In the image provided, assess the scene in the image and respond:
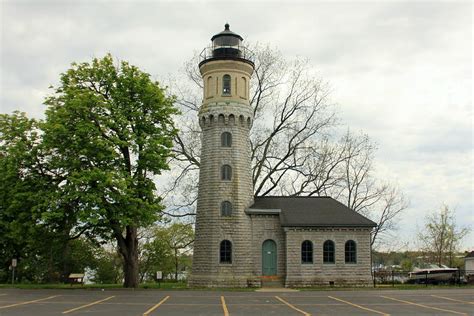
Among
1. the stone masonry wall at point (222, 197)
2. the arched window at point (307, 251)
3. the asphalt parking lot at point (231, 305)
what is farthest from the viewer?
the arched window at point (307, 251)

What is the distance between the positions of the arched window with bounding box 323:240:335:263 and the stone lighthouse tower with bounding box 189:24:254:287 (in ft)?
16.0

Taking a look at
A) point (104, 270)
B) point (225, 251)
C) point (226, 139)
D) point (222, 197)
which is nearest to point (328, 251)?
point (225, 251)

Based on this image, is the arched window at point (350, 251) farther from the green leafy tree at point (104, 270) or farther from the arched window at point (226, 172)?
the green leafy tree at point (104, 270)

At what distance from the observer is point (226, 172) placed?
34375 mm

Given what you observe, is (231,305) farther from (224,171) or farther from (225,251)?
(224,171)

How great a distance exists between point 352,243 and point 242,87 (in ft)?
41.9

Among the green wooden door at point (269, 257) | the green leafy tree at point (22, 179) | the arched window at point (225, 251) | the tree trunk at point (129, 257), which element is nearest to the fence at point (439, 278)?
the green wooden door at point (269, 257)

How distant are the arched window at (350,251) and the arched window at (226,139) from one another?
33.4ft

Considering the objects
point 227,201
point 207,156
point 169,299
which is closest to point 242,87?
point 207,156

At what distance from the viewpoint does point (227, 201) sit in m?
33.9

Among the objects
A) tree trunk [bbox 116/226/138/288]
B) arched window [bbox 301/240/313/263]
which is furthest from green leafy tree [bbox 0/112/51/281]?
arched window [bbox 301/240/313/263]

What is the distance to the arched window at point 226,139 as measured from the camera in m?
34.7

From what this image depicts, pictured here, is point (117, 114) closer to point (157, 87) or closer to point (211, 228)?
point (157, 87)

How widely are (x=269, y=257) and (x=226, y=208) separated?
430cm
